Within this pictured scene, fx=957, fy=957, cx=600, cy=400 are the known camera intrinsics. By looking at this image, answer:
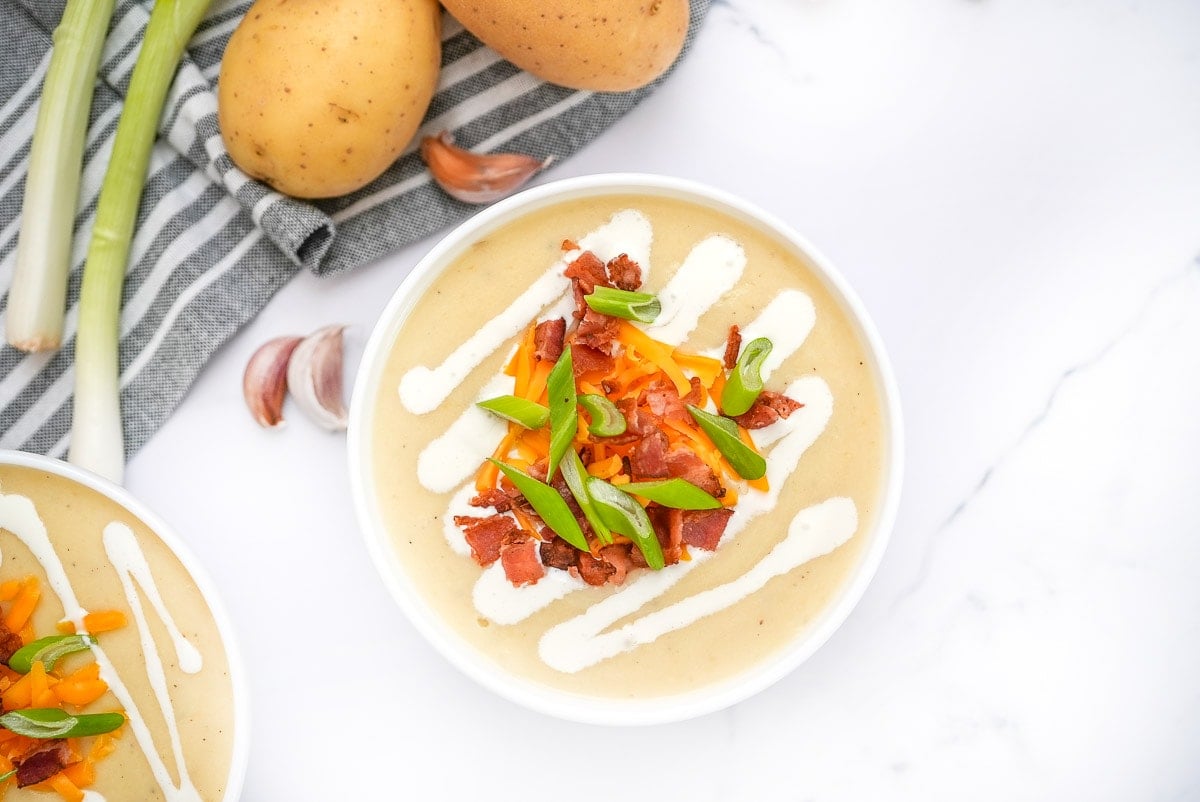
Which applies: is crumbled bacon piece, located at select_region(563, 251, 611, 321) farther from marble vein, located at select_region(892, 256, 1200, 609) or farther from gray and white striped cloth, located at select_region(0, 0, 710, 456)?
marble vein, located at select_region(892, 256, 1200, 609)

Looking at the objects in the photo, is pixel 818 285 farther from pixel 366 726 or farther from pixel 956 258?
pixel 366 726

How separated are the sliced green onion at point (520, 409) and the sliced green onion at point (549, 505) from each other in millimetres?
57

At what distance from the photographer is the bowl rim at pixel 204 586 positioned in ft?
3.78

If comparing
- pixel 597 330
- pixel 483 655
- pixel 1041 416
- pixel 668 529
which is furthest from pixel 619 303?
pixel 1041 416

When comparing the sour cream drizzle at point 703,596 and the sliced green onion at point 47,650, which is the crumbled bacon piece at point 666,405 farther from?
the sliced green onion at point 47,650

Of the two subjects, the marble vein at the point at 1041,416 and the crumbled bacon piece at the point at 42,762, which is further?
the marble vein at the point at 1041,416

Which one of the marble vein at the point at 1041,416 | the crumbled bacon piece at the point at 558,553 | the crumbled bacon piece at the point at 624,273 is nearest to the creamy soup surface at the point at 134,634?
the crumbled bacon piece at the point at 558,553

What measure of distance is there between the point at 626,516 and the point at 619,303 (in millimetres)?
244

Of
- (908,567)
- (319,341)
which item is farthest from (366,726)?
(908,567)

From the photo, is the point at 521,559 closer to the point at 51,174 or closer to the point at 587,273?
the point at 587,273

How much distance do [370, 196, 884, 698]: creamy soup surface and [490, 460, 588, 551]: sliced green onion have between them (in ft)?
0.31

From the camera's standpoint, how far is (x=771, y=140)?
1.37 meters

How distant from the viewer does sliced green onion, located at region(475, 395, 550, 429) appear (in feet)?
3.66

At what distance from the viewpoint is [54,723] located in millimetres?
1110
